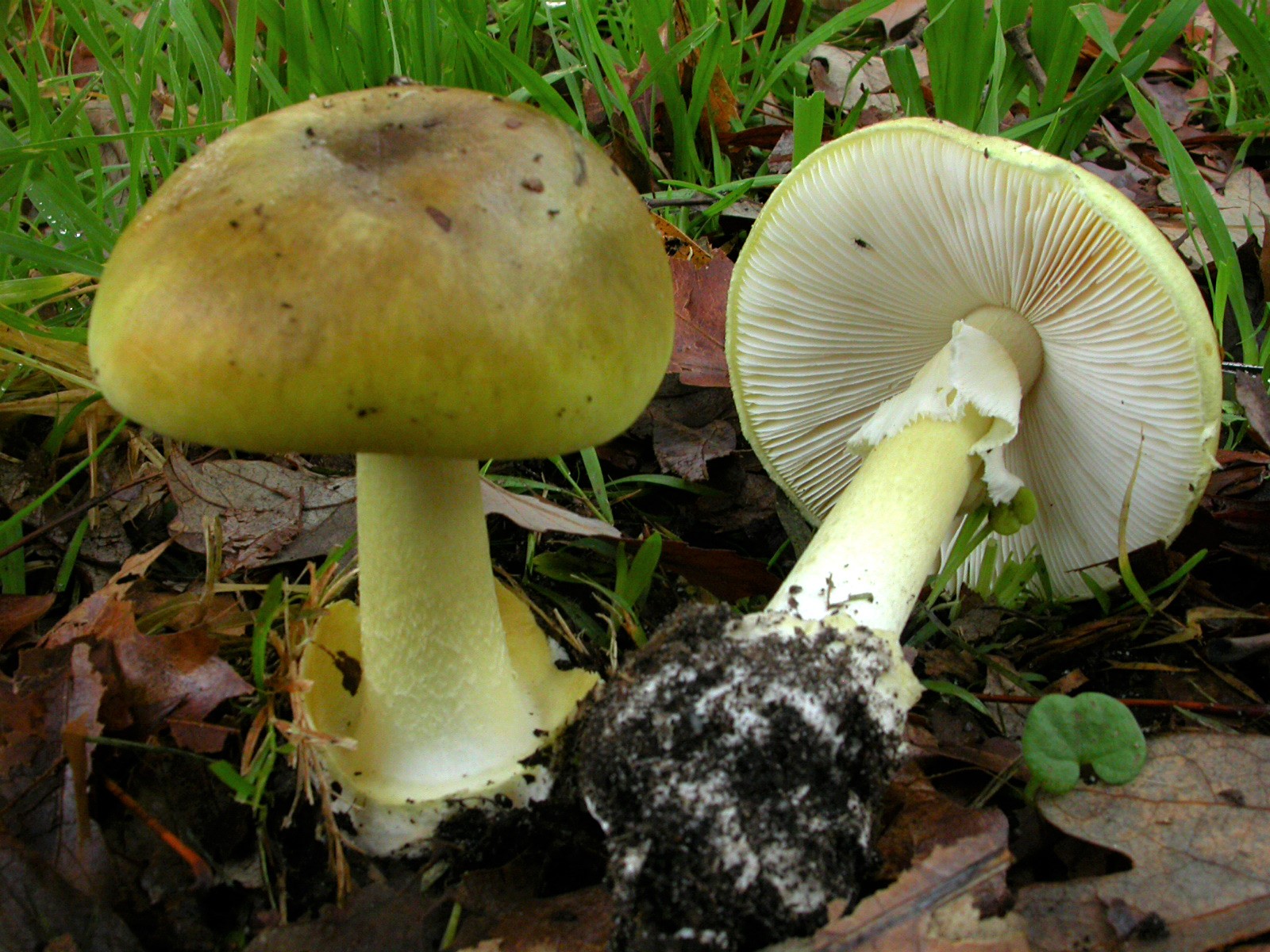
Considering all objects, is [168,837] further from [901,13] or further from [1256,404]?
[901,13]

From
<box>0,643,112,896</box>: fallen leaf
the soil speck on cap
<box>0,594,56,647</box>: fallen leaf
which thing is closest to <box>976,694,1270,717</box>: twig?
the soil speck on cap

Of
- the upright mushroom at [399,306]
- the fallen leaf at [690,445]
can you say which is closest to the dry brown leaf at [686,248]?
the fallen leaf at [690,445]

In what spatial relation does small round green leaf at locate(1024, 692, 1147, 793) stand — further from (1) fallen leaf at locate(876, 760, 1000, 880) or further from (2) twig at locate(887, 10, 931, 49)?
(2) twig at locate(887, 10, 931, 49)

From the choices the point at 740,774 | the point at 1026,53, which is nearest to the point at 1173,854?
the point at 740,774

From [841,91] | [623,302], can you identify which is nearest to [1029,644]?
[623,302]

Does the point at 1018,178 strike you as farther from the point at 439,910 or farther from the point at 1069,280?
the point at 439,910
